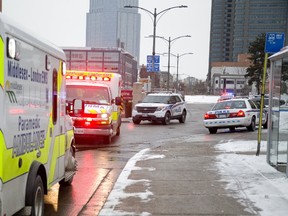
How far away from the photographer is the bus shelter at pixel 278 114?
385 inches

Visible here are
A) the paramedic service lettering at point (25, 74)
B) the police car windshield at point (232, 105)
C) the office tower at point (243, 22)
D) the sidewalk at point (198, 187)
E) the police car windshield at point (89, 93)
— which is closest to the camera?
the paramedic service lettering at point (25, 74)

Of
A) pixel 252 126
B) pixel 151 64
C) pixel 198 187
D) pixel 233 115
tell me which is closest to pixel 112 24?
pixel 151 64

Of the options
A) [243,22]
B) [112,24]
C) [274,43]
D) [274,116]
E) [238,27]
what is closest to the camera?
[274,116]

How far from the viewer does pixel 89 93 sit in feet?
52.5

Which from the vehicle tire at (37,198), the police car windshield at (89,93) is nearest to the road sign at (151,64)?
the police car windshield at (89,93)

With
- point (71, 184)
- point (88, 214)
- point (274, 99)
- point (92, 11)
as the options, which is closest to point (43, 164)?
point (88, 214)

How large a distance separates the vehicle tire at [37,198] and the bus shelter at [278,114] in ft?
18.3

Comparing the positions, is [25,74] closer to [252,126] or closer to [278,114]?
[278,114]

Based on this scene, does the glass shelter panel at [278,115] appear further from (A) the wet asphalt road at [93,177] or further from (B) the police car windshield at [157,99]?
(B) the police car windshield at [157,99]

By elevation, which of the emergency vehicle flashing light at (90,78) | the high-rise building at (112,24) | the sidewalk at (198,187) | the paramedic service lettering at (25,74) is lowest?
the sidewalk at (198,187)

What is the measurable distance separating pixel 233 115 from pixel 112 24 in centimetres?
8503

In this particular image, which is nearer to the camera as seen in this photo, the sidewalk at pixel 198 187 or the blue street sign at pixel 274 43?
the sidewalk at pixel 198 187

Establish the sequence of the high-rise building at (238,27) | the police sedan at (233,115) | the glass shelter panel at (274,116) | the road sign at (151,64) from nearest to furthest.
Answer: the glass shelter panel at (274,116), the police sedan at (233,115), the road sign at (151,64), the high-rise building at (238,27)

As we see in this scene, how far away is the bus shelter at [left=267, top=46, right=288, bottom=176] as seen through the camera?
32.1 feet
